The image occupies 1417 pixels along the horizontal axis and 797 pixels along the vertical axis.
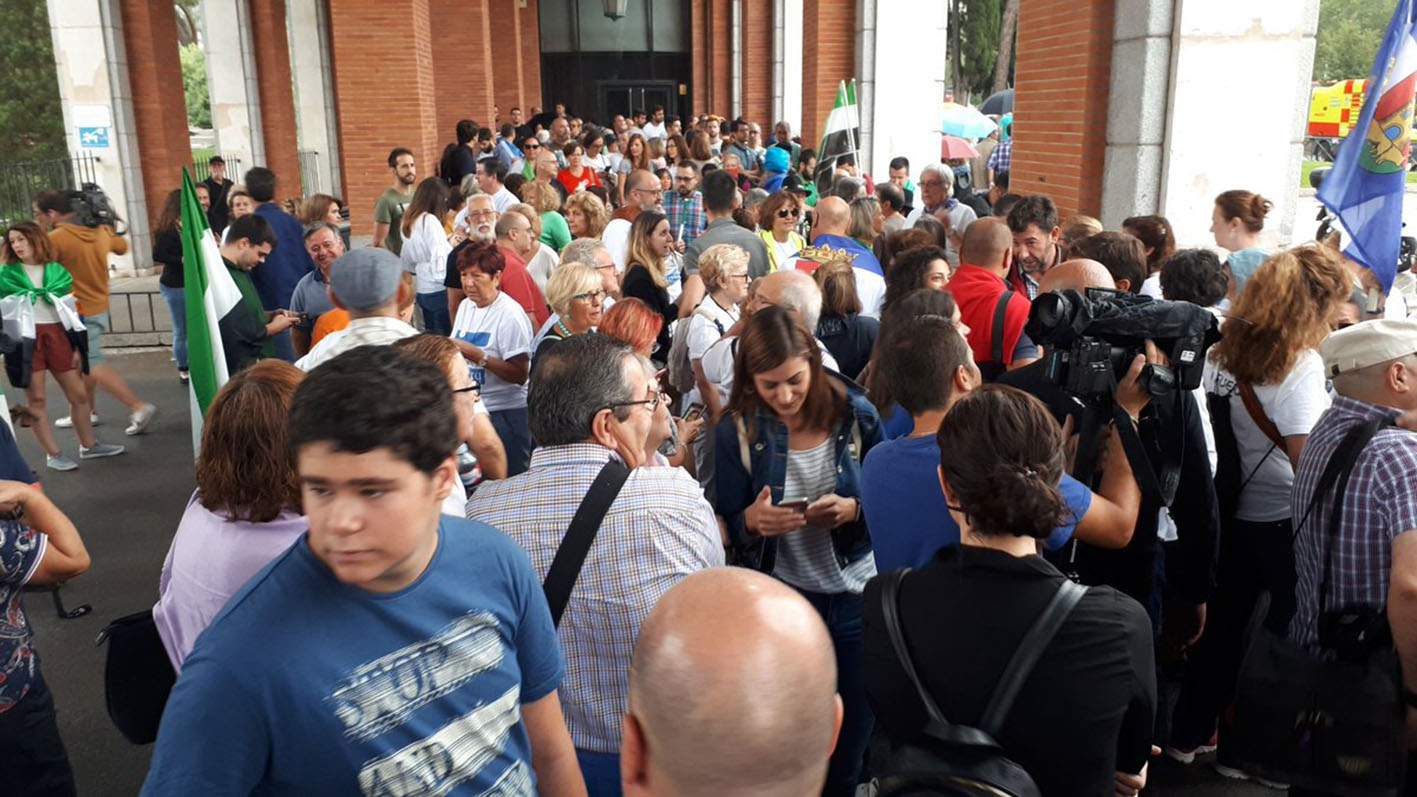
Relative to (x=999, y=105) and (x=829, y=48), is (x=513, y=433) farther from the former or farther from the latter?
(x=999, y=105)

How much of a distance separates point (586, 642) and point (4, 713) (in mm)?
1629

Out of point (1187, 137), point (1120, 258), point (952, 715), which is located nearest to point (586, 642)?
point (952, 715)

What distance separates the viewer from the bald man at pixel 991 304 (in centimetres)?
476

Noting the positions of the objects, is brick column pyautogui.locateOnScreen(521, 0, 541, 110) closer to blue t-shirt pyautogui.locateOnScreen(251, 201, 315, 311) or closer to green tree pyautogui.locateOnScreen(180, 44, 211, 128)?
blue t-shirt pyautogui.locateOnScreen(251, 201, 315, 311)

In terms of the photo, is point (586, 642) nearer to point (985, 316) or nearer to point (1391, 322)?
point (1391, 322)

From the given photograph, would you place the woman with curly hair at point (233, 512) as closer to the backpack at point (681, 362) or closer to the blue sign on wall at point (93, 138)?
the backpack at point (681, 362)

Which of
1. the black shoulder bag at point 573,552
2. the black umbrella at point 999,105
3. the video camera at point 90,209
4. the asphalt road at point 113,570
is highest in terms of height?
the black umbrella at point 999,105

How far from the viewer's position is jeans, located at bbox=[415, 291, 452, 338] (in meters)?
8.28

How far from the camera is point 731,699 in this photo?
132 centimetres

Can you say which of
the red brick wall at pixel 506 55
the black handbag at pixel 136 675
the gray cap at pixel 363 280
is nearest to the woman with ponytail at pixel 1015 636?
the black handbag at pixel 136 675

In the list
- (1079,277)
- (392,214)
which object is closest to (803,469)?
(1079,277)

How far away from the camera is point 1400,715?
8.66 ft

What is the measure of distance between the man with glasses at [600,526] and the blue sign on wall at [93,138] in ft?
42.0

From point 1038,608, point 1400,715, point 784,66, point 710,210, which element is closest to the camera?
point 1038,608
